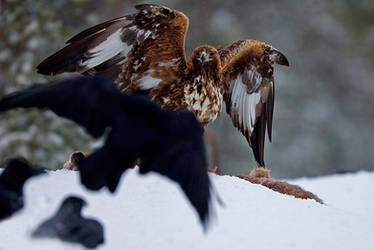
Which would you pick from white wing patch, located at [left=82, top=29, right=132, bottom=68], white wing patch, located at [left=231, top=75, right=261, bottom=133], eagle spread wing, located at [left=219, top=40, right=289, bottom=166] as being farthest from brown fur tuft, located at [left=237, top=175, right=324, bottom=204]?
white wing patch, located at [left=82, top=29, right=132, bottom=68]

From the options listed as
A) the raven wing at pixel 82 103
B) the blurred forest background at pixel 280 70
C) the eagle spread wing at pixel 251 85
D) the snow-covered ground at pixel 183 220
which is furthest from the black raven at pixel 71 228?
the blurred forest background at pixel 280 70

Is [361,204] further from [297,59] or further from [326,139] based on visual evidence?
[297,59]

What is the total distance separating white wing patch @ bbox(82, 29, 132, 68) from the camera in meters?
3.85

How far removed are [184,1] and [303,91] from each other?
263 cm

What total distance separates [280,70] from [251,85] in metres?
8.18

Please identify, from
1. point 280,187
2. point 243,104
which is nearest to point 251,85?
point 243,104

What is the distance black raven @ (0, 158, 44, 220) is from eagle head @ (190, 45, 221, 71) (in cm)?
122

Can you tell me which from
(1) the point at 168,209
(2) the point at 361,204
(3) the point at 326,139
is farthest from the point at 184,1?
(1) the point at 168,209

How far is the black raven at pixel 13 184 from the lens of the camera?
2.81 m

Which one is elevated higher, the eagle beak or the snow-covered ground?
the eagle beak

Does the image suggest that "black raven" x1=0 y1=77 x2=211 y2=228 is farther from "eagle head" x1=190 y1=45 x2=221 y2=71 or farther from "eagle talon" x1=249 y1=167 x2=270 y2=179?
"eagle talon" x1=249 y1=167 x2=270 y2=179

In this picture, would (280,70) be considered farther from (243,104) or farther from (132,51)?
(132,51)

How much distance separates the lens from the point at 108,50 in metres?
3.87

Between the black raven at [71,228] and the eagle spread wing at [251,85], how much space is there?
1747 mm
